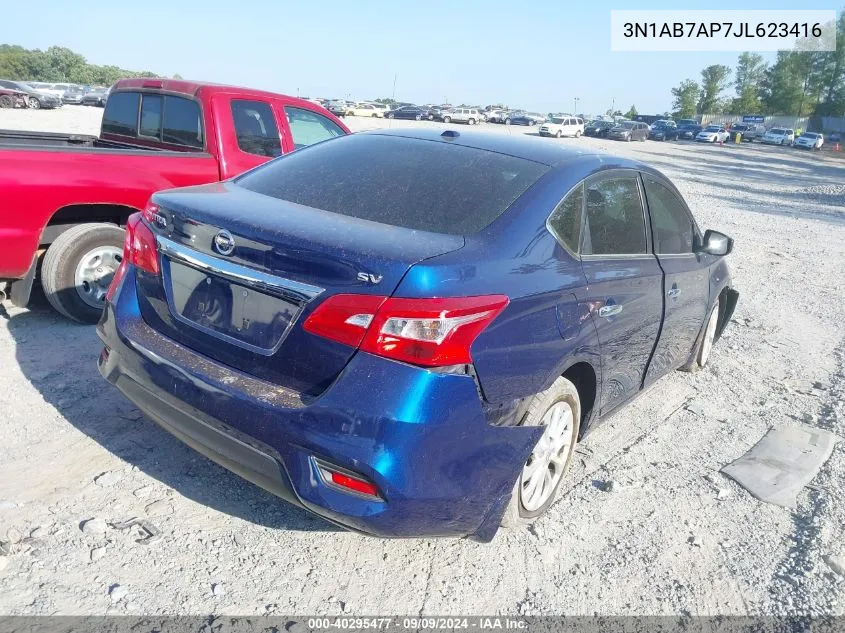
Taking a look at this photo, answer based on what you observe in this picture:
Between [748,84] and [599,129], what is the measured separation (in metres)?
64.9

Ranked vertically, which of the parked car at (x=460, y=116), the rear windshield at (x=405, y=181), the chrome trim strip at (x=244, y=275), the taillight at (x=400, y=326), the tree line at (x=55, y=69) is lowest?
the taillight at (x=400, y=326)

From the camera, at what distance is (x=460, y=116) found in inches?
2223

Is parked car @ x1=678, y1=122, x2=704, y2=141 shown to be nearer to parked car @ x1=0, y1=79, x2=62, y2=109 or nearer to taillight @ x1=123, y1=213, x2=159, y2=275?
parked car @ x1=0, y1=79, x2=62, y2=109

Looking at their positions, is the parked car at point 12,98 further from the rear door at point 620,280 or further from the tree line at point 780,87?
the tree line at point 780,87

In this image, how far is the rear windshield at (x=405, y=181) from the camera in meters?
3.00

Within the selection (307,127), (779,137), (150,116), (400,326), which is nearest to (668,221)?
(400,326)

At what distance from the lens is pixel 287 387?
256 centimetres

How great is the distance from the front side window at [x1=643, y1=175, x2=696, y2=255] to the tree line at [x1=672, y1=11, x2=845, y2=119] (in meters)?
98.5

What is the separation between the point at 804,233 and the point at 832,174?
24.7 m

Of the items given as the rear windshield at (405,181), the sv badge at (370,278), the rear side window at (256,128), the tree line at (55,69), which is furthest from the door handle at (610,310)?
the tree line at (55,69)

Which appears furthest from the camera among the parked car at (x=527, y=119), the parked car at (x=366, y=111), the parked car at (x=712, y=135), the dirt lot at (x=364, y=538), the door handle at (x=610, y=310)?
the parked car at (x=527, y=119)

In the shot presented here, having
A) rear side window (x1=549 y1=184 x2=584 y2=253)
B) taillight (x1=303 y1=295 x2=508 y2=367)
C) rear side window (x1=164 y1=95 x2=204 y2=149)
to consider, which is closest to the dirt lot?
taillight (x1=303 y1=295 x2=508 y2=367)

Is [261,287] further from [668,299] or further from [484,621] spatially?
[668,299]

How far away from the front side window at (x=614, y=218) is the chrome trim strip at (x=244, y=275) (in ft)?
4.62
